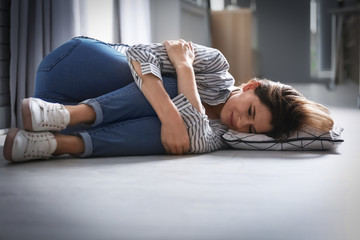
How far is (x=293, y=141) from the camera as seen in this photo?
172 cm

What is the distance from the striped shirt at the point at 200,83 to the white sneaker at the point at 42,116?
0.28 metres

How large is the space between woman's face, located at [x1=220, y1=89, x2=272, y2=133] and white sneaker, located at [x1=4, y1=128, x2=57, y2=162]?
0.62 meters

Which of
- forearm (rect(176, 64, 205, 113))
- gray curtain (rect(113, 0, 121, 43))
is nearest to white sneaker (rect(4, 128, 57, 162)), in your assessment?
forearm (rect(176, 64, 205, 113))

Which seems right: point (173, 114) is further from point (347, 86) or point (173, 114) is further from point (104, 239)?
point (347, 86)

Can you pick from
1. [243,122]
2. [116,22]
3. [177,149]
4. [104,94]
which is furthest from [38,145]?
[116,22]

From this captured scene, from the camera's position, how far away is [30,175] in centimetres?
133

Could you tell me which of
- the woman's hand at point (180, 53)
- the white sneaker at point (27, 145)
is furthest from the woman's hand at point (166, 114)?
the white sneaker at point (27, 145)

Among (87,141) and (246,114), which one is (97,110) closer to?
(87,141)

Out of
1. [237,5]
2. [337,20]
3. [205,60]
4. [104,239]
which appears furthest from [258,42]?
[104,239]

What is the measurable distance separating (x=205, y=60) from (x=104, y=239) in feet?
3.32

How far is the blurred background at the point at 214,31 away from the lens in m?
2.64

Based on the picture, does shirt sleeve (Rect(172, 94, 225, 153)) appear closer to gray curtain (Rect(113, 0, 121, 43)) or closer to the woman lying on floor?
the woman lying on floor

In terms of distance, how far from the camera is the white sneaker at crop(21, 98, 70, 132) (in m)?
1.44

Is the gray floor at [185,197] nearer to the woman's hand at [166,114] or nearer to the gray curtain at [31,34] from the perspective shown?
the woman's hand at [166,114]
